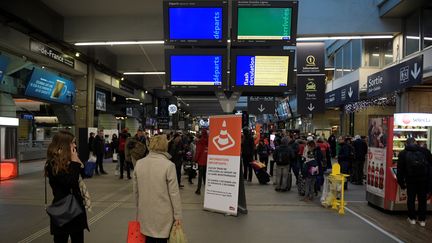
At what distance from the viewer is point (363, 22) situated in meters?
13.8

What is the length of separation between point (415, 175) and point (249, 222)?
3.28 metres

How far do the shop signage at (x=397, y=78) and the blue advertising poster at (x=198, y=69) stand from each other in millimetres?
6517

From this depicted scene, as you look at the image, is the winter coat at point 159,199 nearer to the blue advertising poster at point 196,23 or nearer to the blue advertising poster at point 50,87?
the blue advertising poster at point 196,23

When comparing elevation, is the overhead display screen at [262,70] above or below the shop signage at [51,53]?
below

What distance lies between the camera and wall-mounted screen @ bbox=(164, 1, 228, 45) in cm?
805

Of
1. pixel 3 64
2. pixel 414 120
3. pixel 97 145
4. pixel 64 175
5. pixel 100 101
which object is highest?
pixel 3 64

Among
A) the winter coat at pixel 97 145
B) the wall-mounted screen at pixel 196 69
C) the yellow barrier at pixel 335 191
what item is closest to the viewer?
the wall-mounted screen at pixel 196 69

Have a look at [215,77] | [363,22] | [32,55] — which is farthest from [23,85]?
[363,22]

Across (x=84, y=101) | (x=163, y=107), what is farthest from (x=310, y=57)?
(x=163, y=107)

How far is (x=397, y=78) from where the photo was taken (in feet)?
43.5

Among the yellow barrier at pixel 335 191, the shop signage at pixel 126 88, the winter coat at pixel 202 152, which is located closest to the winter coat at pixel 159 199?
the yellow barrier at pixel 335 191

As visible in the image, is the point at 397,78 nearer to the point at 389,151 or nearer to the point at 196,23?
the point at 389,151

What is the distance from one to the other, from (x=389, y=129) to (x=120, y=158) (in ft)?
31.5

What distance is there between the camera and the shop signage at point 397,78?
11.7 metres
